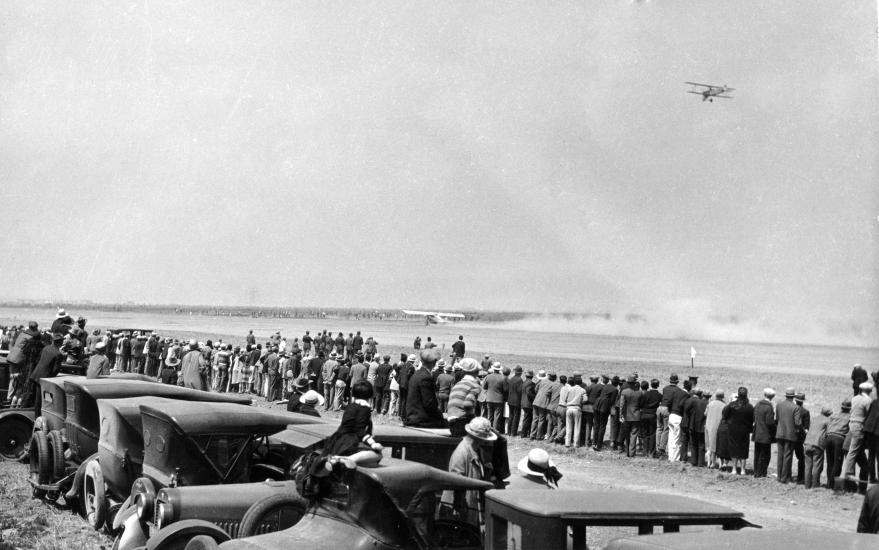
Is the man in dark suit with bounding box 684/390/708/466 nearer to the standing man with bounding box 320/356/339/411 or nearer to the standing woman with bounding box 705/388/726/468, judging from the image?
the standing woman with bounding box 705/388/726/468

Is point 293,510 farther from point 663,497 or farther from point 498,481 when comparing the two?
point 663,497

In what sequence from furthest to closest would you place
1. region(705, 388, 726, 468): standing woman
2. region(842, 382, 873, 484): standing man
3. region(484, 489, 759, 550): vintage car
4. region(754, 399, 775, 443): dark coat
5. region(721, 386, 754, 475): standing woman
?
region(705, 388, 726, 468): standing woman, region(721, 386, 754, 475): standing woman, region(754, 399, 775, 443): dark coat, region(842, 382, 873, 484): standing man, region(484, 489, 759, 550): vintage car

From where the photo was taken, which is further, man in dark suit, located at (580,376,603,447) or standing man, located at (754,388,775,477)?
man in dark suit, located at (580,376,603,447)

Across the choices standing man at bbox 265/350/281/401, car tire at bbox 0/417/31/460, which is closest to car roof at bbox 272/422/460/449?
car tire at bbox 0/417/31/460

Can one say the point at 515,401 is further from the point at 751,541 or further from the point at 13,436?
the point at 751,541

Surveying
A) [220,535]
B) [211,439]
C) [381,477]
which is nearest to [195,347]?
[211,439]

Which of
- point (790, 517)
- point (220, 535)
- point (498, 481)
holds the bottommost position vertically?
point (790, 517)
